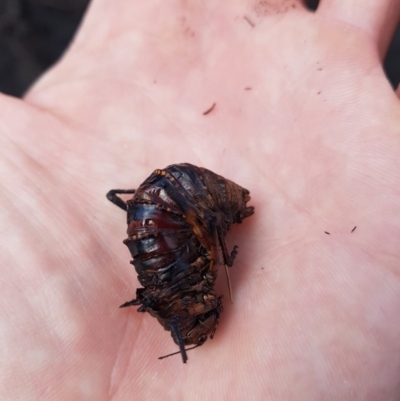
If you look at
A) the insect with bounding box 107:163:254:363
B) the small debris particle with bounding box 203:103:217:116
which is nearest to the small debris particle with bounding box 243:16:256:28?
the small debris particle with bounding box 203:103:217:116

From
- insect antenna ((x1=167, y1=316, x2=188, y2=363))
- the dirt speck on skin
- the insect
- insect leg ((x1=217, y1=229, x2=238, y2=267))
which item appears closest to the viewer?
insect antenna ((x1=167, y1=316, x2=188, y2=363))

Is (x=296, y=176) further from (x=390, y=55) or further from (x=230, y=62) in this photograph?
(x=390, y=55)

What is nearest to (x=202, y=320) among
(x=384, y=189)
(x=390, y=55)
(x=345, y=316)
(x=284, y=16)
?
(x=345, y=316)

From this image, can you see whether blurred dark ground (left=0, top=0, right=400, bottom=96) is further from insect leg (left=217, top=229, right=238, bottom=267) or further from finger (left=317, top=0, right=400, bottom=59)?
insect leg (left=217, top=229, right=238, bottom=267)

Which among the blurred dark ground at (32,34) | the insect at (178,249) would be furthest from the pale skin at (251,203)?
the blurred dark ground at (32,34)

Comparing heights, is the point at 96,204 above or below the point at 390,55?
below

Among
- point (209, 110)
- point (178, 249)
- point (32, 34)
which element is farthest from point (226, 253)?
point (32, 34)

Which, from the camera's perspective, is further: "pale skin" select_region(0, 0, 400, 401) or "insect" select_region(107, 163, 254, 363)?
"insect" select_region(107, 163, 254, 363)

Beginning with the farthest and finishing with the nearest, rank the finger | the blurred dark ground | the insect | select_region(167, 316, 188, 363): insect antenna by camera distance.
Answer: the blurred dark ground → the finger → the insect → select_region(167, 316, 188, 363): insect antenna
